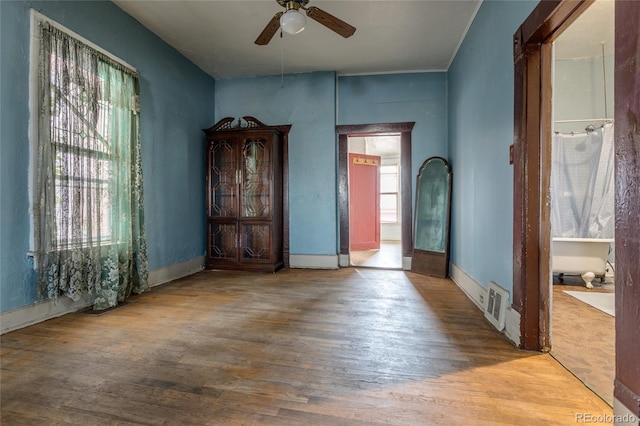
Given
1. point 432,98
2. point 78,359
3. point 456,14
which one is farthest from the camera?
point 432,98

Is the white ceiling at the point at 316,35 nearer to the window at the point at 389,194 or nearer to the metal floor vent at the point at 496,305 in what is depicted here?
the metal floor vent at the point at 496,305

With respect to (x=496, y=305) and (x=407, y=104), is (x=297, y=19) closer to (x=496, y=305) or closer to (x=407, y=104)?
(x=496, y=305)

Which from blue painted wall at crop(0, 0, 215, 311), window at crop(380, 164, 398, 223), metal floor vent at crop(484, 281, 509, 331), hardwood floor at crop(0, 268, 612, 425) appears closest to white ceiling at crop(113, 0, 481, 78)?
blue painted wall at crop(0, 0, 215, 311)

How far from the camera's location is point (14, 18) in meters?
2.16

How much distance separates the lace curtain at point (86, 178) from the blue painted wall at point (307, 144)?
6.56ft

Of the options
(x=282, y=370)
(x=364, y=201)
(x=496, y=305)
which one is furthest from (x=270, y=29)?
(x=364, y=201)

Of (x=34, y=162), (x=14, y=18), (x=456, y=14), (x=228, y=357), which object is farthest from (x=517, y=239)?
(x=14, y=18)

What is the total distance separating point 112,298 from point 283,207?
255 cm

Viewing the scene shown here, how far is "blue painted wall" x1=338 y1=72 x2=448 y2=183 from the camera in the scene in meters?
4.38

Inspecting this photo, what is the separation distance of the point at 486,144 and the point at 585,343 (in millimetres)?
1709

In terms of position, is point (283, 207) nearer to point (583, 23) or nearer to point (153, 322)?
point (153, 322)

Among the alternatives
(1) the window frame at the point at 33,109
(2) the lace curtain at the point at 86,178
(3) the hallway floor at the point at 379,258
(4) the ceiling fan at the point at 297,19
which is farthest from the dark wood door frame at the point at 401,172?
(1) the window frame at the point at 33,109

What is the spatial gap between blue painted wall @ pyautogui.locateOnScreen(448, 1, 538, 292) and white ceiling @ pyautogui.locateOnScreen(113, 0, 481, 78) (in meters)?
0.43

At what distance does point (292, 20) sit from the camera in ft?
6.81
